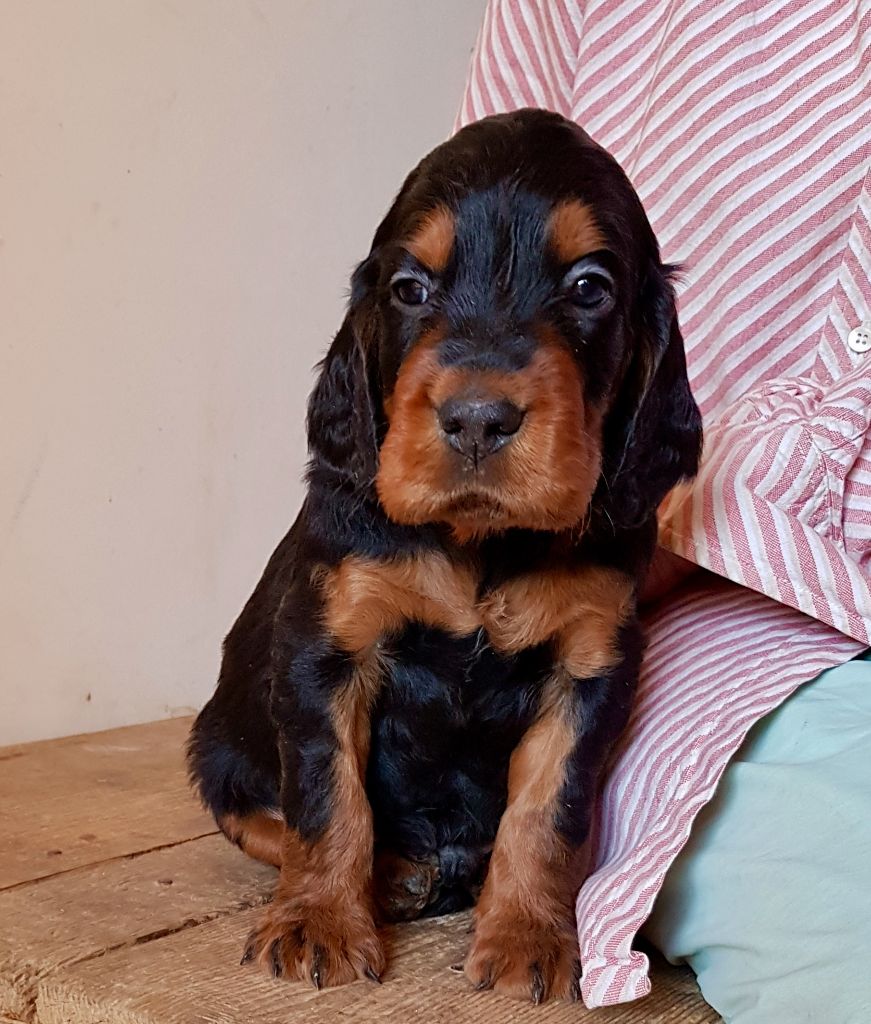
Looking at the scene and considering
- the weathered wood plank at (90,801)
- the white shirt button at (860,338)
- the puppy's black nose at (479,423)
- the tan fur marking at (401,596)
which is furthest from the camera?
the weathered wood plank at (90,801)

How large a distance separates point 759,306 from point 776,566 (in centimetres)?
72

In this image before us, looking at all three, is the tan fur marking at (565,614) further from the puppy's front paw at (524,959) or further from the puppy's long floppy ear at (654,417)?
the puppy's front paw at (524,959)

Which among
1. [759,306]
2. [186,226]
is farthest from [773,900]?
[186,226]

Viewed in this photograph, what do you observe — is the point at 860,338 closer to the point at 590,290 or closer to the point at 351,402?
the point at 590,290

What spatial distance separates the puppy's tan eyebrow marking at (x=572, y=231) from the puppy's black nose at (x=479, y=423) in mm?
313

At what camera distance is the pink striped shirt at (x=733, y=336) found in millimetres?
1926

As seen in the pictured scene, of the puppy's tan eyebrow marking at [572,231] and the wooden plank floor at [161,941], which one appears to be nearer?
the wooden plank floor at [161,941]

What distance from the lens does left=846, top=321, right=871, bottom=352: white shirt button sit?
2213mm

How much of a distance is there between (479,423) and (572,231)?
14.7 inches

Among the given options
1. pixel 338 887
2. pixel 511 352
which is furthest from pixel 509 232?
pixel 338 887

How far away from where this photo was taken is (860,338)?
222 centimetres

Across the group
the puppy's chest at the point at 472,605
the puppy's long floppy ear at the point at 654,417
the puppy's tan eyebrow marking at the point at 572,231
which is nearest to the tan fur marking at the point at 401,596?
the puppy's chest at the point at 472,605

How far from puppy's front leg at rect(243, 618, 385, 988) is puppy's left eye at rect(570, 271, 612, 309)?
0.64 metres

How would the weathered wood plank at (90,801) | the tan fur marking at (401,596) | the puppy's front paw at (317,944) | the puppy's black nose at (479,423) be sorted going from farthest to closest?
the weathered wood plank at (90,801), the tan fur marking at (401,596), the puppy's front paw at (317,944), the puppy's black nose at (479,423)
